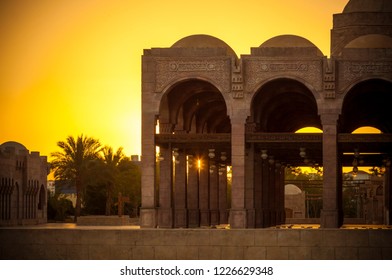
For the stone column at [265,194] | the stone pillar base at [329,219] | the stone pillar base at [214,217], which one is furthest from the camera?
the stone pillar base at [214,217]

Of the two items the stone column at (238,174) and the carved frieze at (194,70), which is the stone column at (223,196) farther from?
the carved frieze at (194,70)

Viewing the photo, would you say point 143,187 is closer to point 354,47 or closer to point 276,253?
point 276,253

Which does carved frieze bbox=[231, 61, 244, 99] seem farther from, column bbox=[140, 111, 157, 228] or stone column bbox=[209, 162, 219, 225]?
stone column bbox=[209, 162, 219, 225]

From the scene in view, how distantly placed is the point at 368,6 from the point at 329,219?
15577 mm

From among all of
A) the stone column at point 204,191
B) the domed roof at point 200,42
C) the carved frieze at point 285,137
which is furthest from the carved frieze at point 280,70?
the stone column at point 204,191

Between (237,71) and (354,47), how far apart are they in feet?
21.2

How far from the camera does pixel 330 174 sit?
4941cm

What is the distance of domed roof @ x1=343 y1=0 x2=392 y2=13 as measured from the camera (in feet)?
191

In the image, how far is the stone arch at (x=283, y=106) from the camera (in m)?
52.7

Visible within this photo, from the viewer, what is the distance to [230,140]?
167ft

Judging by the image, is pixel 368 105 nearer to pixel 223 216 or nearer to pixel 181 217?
pixel 223 216
